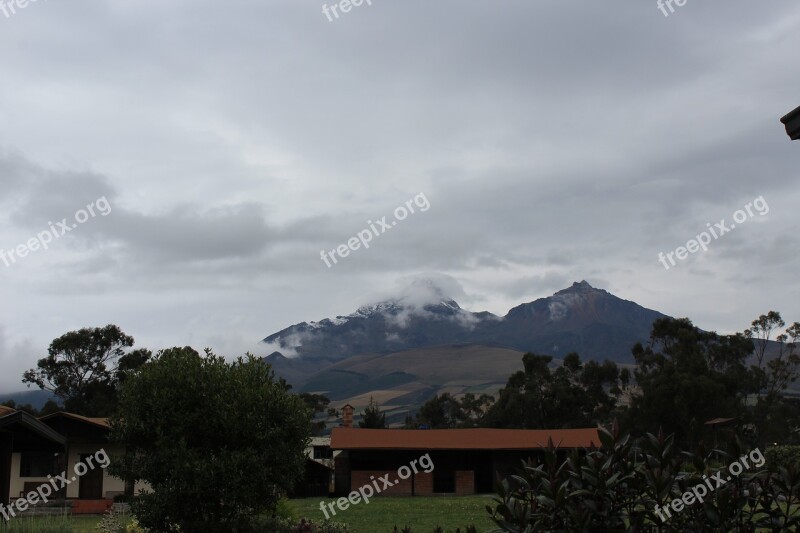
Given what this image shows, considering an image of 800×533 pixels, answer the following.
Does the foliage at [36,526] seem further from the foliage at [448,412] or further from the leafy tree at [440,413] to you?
the leafy tree at [440,413]

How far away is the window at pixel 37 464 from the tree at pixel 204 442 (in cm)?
2463

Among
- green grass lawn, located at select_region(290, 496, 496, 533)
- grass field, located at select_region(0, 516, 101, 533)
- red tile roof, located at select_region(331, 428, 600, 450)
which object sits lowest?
green grass lawn, located at select_region(290, 496, 496, 533)

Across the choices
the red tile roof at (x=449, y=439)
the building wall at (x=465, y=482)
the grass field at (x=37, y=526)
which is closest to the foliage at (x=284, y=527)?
the grass field at (x=37, y=526)

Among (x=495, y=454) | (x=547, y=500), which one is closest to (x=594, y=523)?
(x=547, y=500)

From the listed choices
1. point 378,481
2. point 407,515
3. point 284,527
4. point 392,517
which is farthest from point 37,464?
point 284,527

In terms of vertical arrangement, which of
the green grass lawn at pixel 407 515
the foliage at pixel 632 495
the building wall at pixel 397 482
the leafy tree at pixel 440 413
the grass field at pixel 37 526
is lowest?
the green grass lawn at pixel 407 515

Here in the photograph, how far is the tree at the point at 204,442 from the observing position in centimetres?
1462

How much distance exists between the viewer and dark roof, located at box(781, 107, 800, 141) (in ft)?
19.2

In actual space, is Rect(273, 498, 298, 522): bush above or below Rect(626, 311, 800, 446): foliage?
below

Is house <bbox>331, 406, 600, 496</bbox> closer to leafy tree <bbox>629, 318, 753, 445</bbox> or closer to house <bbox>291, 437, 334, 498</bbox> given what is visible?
house <bbox>291, 437, 334, 498</bbox>

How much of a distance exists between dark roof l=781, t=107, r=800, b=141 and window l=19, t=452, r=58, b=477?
37753 mm

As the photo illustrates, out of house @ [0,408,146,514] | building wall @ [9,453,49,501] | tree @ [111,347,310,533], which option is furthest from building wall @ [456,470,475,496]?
tree @ [111,347,310,533]

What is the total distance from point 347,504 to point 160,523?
70.2ft

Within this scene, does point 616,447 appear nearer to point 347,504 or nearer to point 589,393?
point 347,504
